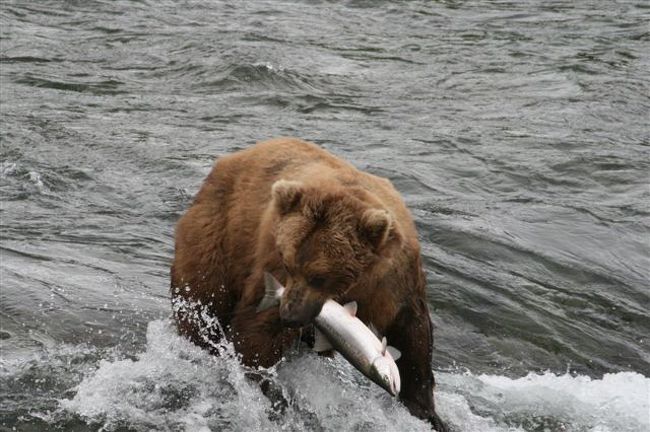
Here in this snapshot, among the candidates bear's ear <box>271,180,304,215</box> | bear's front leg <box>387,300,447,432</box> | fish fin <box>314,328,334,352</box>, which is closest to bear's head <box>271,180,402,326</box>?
bear's ear <box>271,180,304,215</box>

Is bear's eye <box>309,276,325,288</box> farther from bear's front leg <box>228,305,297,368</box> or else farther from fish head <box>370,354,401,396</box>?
bear's front leg <box>228,305,297,368</box>

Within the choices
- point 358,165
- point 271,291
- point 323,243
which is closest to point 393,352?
point 271,291

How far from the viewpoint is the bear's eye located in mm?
5664

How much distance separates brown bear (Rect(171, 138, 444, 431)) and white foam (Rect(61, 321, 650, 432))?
23 centimetres

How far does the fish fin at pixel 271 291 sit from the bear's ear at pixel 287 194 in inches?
13.8

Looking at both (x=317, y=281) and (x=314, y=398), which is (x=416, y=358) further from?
(x=317, y=281)

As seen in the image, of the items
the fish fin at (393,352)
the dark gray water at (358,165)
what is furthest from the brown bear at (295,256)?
the dark gray water at (358,165)

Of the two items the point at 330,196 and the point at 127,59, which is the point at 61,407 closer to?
the point at 330,196

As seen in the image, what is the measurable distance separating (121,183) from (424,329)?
17.5 ft

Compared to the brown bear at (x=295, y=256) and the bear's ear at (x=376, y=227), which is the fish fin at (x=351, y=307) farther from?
the bear's ear at (x=376, y=227)

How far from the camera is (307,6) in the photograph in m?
19.4

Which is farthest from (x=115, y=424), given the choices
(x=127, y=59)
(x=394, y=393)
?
(x=127, y=59)

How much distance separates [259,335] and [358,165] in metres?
5.57

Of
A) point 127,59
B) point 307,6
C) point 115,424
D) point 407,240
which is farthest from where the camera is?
point 307,6
